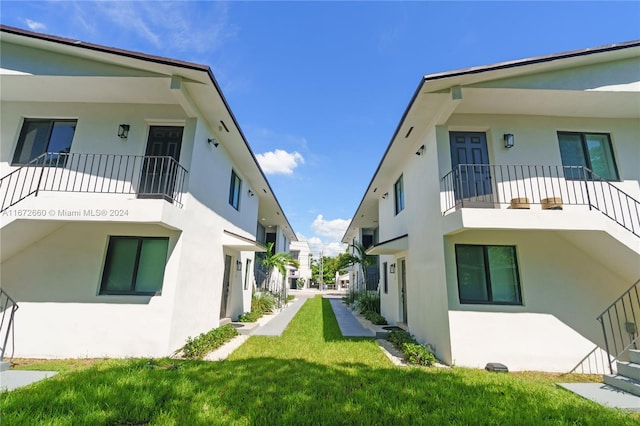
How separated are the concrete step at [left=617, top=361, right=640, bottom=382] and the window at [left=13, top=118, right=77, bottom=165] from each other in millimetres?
13883

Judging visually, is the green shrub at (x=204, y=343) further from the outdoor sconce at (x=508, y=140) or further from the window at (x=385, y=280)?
the outdoor sconce at (x=508, y=140)

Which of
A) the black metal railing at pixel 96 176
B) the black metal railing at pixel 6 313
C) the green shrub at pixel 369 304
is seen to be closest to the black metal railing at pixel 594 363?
the green shrub at pixel 369 304

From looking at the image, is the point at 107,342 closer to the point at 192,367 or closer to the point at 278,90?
the point at 192,367

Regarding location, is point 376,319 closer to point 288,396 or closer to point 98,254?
point 288,396

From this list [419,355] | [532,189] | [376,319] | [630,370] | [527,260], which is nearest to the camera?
[630,370]

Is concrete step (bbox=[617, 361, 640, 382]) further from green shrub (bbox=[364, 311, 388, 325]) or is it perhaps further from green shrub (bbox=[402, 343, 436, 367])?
green shrub (bbox=[364, 311, 388, 325])

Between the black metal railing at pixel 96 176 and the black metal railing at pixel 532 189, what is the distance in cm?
737

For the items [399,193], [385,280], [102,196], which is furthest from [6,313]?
[385,280]

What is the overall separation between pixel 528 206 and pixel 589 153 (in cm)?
336

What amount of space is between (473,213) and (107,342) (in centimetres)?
908

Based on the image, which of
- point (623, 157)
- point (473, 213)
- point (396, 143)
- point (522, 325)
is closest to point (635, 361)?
point (522, 325)

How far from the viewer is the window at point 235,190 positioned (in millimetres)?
11383

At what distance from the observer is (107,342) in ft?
21.0

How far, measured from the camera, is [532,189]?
722 centimetres
